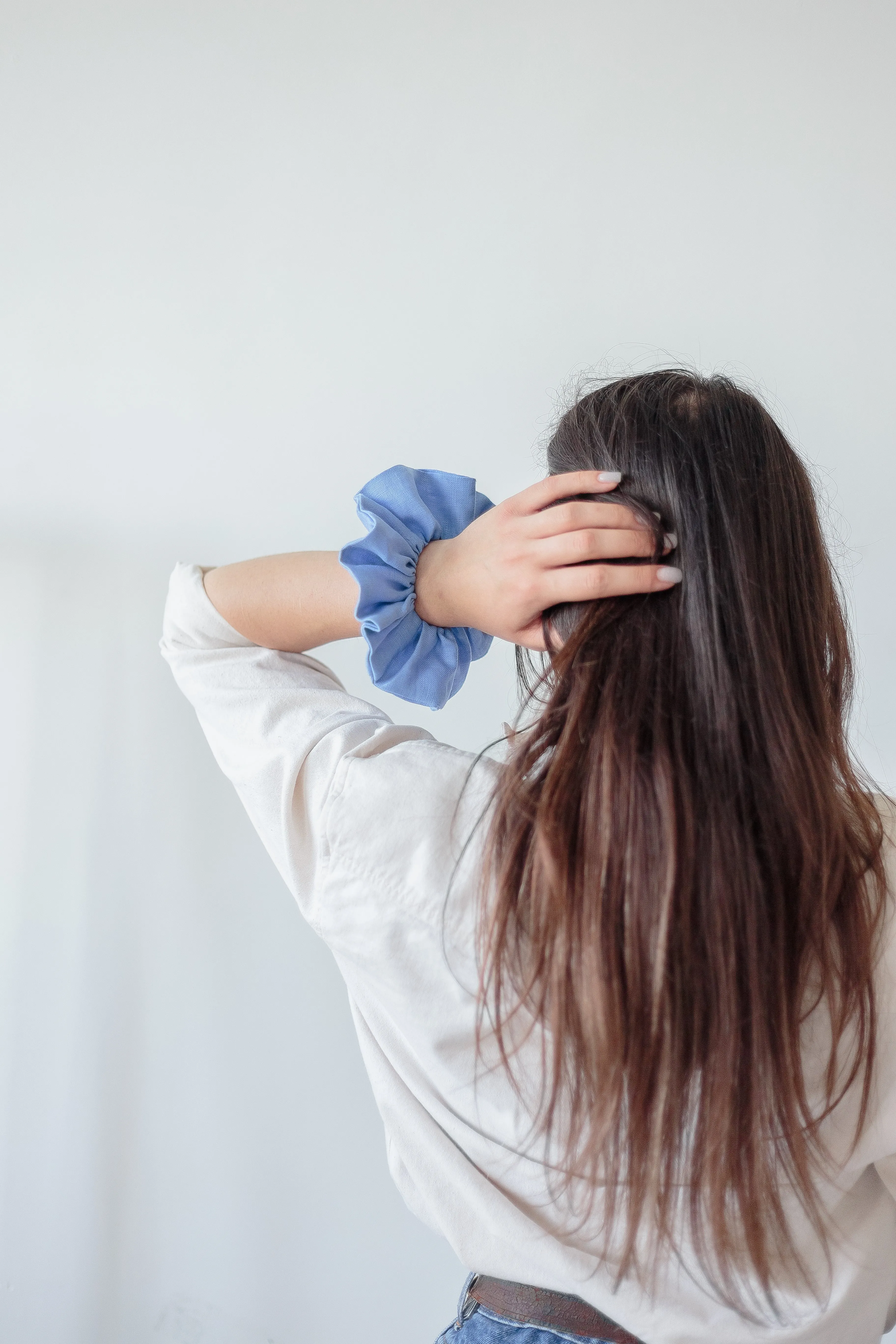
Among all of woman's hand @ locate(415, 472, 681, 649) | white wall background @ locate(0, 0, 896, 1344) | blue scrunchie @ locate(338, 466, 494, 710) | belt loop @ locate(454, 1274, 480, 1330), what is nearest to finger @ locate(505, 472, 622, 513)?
woman's hand @ locate(415, 472, 681, 649)

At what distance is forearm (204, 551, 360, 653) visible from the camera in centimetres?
71

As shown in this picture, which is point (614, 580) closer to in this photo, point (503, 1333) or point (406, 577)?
point (406, 577)

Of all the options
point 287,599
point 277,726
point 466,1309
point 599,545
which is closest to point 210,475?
point 287,599

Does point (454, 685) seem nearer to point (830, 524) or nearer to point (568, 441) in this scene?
point (568, 441)

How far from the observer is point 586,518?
58 centimetres

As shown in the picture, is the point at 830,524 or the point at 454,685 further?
the point at 830,524

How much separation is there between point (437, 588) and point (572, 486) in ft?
0.45

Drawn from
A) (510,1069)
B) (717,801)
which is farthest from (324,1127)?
(717,801)

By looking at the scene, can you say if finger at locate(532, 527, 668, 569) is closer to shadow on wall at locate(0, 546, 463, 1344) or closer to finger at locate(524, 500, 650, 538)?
finger at locate(524, 500, 650, 538)

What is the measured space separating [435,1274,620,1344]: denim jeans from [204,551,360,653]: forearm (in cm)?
56

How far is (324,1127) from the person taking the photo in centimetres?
112

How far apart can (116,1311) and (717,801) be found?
3.79 ft

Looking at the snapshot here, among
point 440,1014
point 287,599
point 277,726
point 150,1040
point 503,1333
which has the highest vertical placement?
point 287,599

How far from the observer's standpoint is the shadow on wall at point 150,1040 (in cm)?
111
